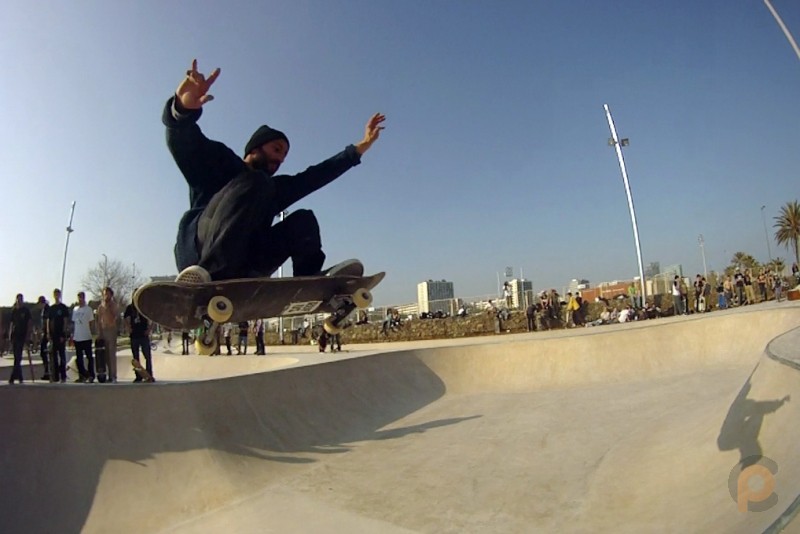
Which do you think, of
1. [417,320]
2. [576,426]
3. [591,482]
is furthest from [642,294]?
[591,482]

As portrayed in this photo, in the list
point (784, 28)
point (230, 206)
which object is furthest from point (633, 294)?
point (230, 206)

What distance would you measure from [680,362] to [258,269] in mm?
9667

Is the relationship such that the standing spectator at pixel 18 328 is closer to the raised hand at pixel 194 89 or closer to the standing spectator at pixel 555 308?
the raised hand at pixel 194 89

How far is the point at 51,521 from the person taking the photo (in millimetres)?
4750

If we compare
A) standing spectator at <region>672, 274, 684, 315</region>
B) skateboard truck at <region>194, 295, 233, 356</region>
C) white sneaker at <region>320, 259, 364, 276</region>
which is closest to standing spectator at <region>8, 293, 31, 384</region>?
skateboard truck at <region>194, 295, 233, 356</region>

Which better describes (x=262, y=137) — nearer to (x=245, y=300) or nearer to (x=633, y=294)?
(x=245, y=300)

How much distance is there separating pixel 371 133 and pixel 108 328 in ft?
21.1

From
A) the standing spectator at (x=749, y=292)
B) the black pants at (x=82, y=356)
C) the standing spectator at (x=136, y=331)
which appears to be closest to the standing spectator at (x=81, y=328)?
the black pants at (x=82, y=356)

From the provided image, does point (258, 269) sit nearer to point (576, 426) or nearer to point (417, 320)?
point (576, 426)

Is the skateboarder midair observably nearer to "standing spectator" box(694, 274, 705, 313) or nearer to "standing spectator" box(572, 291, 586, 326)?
"standing spectator" box(572, 291, 586, 326)

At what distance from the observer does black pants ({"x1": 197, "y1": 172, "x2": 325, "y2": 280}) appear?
3.65m

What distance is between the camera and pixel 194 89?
349cm

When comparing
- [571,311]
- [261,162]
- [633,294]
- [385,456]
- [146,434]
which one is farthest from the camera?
[633,294]

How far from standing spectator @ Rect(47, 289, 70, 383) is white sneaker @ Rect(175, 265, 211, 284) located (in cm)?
614
